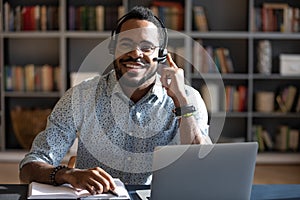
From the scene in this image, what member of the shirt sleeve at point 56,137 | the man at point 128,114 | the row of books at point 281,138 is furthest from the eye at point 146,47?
the row of books at point 281,138

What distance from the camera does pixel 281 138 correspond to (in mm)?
5129

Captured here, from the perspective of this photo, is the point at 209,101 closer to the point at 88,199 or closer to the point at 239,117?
the point at 239,117

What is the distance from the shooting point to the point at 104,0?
521 cm

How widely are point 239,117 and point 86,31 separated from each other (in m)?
1.63

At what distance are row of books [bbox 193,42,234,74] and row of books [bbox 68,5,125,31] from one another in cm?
80

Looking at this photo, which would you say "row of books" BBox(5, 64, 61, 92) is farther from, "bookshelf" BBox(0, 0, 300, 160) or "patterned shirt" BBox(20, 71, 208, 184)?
"patterned shirt" BBox(20, 71, 208, 184)

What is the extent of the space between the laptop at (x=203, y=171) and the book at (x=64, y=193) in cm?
16

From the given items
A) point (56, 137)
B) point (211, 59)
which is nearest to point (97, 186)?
point (56, 137)

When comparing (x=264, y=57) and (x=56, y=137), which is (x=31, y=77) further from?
(x=56, y=137)

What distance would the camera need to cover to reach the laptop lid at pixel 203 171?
1482mm

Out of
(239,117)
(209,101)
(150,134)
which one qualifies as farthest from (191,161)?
(239,117)

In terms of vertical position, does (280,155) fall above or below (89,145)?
below

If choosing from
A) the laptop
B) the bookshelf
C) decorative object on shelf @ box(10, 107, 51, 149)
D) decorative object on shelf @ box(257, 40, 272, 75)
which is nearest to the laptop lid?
the laptop

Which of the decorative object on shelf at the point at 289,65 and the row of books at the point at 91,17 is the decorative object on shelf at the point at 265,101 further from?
the row of books at the point at 91,17
